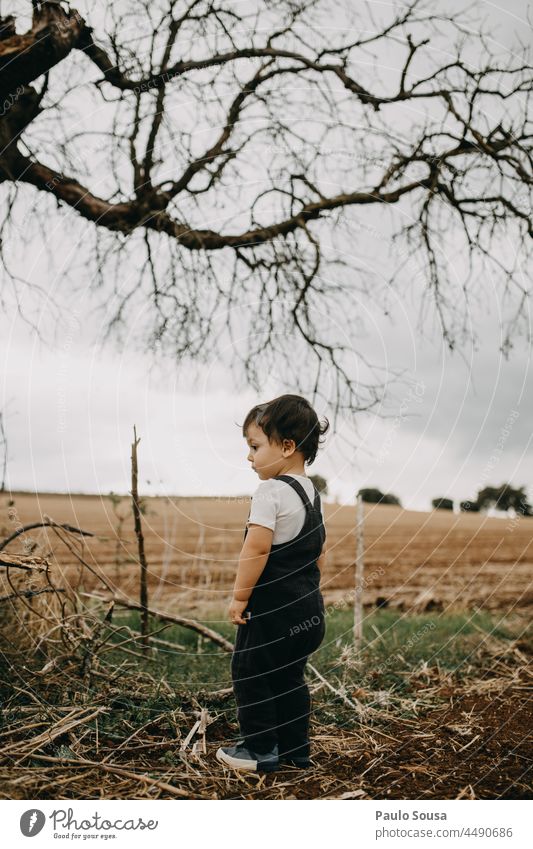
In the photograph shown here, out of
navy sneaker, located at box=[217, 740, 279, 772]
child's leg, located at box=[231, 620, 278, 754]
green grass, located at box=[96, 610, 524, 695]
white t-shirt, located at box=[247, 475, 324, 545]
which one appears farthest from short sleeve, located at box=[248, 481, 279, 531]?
green grass, located at box=[96, 610, 524, 695]

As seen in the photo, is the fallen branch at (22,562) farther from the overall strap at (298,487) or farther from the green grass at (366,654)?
the overall strap at (298,487)

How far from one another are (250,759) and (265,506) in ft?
3.16

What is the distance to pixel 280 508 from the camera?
2.83 meters

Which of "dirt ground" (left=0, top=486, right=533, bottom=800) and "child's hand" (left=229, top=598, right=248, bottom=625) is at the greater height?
"child's hand" (left=229, top=598, right=248, bottom=625)

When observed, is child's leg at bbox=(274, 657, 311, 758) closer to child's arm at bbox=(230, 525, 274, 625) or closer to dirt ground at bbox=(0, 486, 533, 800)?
dirt ground at bbox=(0, 486, 533, 800)

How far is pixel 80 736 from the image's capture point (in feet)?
9.90

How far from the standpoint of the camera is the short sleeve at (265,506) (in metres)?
2.77

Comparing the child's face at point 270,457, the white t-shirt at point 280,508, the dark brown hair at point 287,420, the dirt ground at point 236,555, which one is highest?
the dark brown hair at point 287,420

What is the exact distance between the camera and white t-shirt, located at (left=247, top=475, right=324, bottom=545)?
2797 millimetres

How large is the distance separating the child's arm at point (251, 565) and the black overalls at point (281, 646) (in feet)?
0.17

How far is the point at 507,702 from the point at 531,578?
950cm

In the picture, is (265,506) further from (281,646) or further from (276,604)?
(281,646)

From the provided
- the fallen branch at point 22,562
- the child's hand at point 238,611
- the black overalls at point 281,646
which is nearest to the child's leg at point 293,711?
the black overalls at point 281,646

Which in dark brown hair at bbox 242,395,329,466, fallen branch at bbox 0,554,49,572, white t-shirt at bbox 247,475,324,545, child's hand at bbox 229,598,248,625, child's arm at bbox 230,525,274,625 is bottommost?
child's hand at bbox 229,598,248,625
